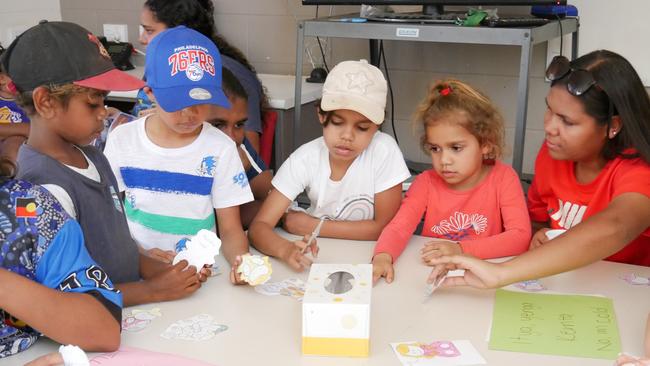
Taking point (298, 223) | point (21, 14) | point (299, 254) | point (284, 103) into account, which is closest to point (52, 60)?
point (299, 254)

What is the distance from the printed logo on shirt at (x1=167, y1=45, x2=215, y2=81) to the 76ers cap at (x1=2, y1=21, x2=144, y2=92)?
0.33 meters

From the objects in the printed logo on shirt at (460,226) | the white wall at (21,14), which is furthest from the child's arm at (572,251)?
the white wall at (21,14)

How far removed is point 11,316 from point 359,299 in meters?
0.55

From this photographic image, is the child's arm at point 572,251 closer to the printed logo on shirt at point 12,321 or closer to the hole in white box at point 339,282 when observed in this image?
the hole in white box at point 339,282

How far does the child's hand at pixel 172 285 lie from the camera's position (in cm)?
134

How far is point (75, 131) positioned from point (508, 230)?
100 centimetres

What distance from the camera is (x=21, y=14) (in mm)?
3998

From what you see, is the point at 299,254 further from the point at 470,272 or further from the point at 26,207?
the point at 26,207

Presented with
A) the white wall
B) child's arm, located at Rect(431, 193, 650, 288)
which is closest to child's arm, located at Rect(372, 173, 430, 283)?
child's arm, located at Rect(431, 193, 650, 288)

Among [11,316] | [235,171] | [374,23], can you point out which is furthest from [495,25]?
[11,316]

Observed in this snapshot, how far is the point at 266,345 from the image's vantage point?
3.87 ft

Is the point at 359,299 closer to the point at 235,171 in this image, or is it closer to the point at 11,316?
the point at 11,316

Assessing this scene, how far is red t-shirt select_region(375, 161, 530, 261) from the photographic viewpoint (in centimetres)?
170

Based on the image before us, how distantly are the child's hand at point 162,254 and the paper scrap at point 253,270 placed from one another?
286 millimetres
